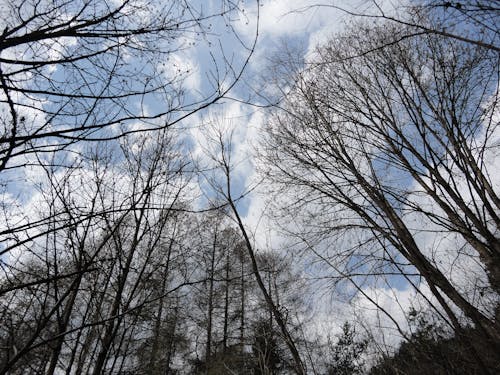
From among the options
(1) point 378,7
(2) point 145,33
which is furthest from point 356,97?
(2) point 145,33

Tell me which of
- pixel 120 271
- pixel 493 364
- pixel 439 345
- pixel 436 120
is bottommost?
pixel 493 364

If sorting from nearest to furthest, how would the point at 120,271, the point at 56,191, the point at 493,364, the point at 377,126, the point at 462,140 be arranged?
the point at 493,364
the point at 56,191
the point at 120,271
the point at 462,140
the point at 377,126

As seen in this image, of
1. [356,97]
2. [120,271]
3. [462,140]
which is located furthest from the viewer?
[356,97]

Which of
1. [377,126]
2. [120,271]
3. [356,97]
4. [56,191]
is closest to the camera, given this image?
[56,191]

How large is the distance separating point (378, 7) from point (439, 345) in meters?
2.15

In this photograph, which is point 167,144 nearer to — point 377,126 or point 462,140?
point 377,126

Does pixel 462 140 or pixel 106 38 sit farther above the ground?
pixel 462 140

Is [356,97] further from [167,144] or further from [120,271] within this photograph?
[120,271]

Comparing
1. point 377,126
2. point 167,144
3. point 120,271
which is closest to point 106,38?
point 120,271

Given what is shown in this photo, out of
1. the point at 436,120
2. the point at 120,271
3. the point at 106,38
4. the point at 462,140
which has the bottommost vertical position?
the point at 120,271

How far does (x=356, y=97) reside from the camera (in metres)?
4.76

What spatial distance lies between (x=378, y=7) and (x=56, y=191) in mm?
2799

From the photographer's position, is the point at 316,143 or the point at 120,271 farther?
the point at 316,143

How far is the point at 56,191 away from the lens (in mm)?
2453
